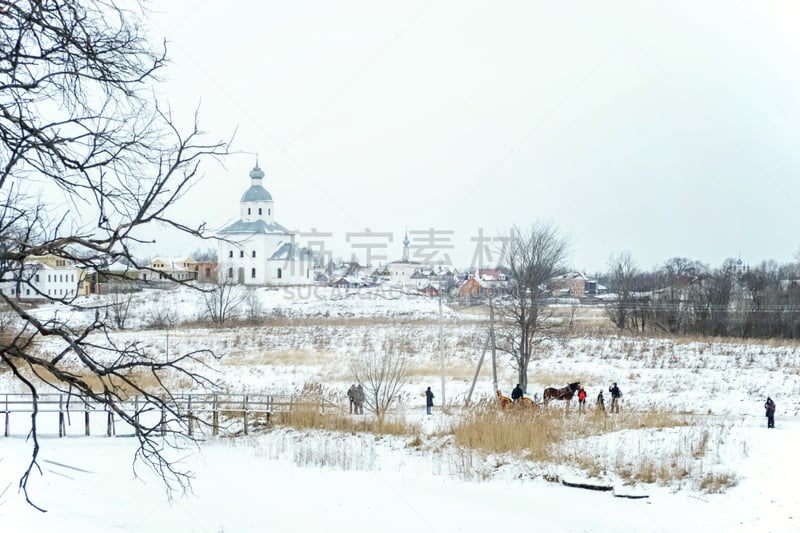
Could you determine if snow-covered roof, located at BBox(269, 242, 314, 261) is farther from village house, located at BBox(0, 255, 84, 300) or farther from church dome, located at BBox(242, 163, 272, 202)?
village house, located at BBox(0, 255, 84, 300)

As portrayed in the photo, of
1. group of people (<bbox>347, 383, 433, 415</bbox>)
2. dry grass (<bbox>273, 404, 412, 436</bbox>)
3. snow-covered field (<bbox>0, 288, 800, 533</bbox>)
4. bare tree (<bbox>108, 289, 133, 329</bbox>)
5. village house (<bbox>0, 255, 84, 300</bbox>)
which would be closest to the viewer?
village house (<bbox>0, 255, 84, 300</bbox>)

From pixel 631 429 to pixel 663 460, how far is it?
294 cm

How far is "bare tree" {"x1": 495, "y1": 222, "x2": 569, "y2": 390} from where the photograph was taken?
1205 inches

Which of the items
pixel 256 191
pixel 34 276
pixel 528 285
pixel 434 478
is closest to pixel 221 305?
pixel 528 285

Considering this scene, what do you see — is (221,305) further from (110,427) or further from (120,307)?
(120,307)

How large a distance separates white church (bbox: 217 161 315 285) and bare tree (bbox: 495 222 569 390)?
60.8 meters

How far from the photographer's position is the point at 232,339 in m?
49.2

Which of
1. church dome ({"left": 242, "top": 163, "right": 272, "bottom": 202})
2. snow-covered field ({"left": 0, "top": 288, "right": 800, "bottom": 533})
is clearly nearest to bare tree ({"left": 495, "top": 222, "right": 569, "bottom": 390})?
snow-covered field ({"left": 0, "top": 288, "right": 800, "bottom": 533})

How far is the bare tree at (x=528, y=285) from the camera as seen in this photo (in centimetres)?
3061

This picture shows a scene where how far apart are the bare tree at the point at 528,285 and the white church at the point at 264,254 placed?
60.8m

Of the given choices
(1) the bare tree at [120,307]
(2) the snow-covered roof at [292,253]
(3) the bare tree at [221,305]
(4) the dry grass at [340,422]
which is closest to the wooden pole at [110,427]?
(4) the dry grass at [340,422]

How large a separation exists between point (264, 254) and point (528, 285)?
2709 inches

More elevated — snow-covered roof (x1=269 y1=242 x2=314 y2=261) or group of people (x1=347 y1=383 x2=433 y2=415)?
snow-covered roof (x1=269 y1=242 x2=314 y2=261)

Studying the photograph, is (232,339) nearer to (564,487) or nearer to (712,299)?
(564,487)
